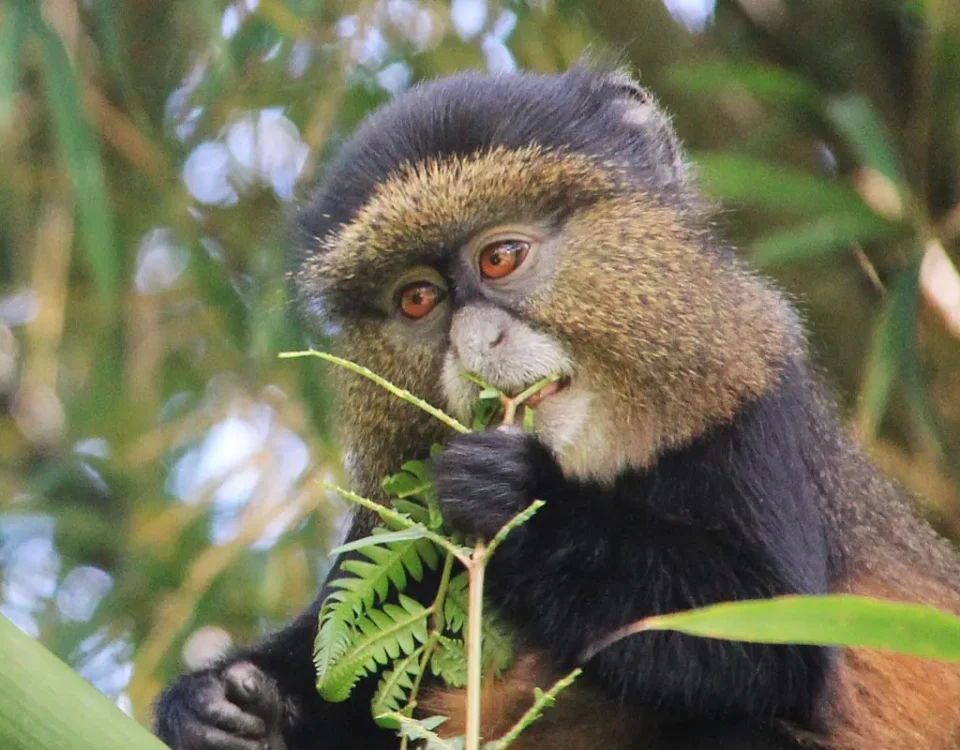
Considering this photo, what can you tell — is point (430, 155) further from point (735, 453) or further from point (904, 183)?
point (904, 183)

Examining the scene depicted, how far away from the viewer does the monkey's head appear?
10.3 ft

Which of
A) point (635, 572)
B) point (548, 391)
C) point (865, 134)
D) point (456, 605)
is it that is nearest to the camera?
point (456, 605)

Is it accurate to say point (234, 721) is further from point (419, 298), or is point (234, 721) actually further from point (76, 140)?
point (76, 140)

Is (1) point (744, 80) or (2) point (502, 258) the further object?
Answer: (1) point (744, 80)

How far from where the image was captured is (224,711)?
3.25 metres

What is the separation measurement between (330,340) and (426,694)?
36.3 inches

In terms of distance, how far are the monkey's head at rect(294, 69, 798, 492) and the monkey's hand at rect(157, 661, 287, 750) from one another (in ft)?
2.03

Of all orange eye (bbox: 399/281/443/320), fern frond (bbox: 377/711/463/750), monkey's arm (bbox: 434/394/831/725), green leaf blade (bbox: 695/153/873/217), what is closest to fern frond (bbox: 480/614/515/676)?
monkey's arm (bbox: 434/394/831/725)

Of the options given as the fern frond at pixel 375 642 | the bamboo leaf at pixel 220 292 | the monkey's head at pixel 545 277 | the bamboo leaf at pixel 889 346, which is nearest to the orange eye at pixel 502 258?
the monkey's head at pixel 545 277

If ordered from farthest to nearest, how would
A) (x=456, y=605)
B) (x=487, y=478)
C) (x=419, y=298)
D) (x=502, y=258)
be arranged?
1. (x=419, y=298)
2. (x=502, y=258)
3. (x=487, y=478)
4. (x=456, y=605)

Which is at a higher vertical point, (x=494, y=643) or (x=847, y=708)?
(x=847, y=708)

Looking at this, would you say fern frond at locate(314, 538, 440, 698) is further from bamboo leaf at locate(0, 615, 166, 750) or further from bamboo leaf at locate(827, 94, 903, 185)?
bamboo leaf at locate(827, 94, 903, 185)

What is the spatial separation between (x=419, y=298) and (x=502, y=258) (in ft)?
0.73

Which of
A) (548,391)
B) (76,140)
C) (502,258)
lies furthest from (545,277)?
(76,140)
